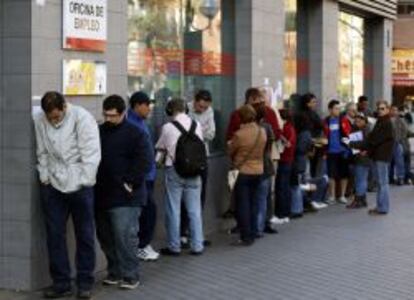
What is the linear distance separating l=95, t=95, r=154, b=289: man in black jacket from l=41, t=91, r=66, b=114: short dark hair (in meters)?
0.54

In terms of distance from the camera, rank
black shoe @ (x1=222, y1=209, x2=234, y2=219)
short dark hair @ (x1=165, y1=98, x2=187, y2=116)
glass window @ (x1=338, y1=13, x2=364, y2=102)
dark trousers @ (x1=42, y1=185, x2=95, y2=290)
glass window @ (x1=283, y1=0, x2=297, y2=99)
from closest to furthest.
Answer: dark trousers @ (x1=42, y1=185, x2=95, y2=290) < short dark hair @ (x1=165, y1=98, x2=187, y2=116) < black shoe @ (x1=222, y1=209, x2=234, y2=219) < glass window @ (x1=283, y1=0, x2=297, y2=99) < glass window @ (x1=338, y1=13, x2=364, y2=102)

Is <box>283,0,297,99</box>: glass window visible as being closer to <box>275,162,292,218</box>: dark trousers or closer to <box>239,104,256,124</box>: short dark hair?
<box>275,162,292,218</box>: dark trousers

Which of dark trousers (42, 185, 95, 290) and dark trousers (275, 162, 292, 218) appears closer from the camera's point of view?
dark trousers (42, 185, 95, 290)

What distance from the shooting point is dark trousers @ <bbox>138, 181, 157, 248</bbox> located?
9.09 meters

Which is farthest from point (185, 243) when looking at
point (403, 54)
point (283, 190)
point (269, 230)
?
point (403, 54)

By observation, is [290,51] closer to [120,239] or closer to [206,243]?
[206,243]

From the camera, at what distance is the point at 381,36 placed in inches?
813

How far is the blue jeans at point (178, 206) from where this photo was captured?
9.56 m

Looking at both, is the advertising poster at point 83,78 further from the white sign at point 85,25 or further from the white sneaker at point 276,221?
Answer: the white sneaker at point 276,221

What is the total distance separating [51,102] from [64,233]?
115cm

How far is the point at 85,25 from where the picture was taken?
8.33m

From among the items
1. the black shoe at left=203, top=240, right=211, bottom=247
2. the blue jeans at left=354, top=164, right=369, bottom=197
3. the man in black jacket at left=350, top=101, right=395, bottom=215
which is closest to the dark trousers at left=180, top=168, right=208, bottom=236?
the black shoe at left=203, top=240, right=211, bottom=247
